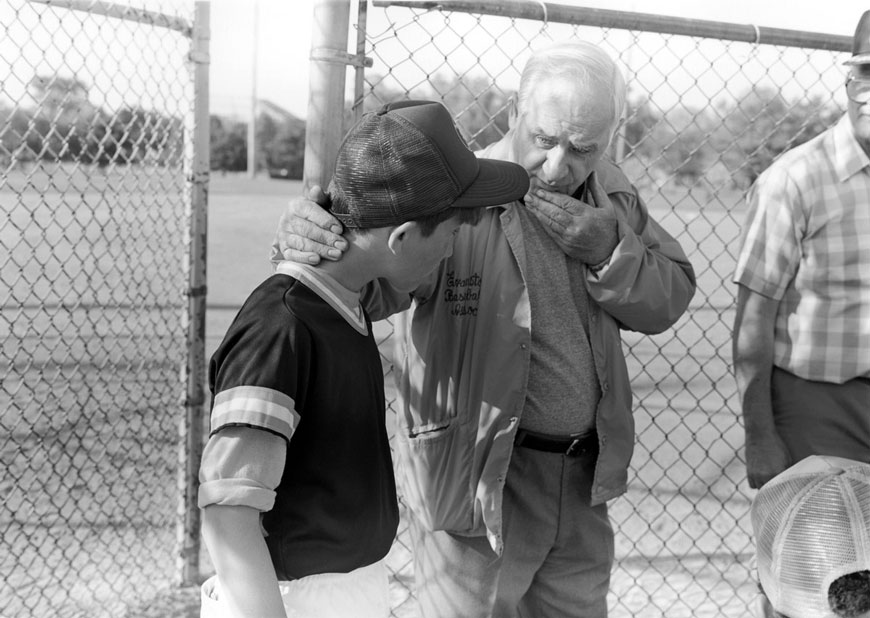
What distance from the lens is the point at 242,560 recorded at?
143cm

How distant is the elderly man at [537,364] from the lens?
7.16ft

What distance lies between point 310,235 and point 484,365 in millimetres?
692

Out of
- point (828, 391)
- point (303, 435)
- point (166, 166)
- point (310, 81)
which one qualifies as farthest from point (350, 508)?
point (166, 166)

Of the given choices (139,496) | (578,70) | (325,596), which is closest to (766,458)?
(578,70)

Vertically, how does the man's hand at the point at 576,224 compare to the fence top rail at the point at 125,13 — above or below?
below

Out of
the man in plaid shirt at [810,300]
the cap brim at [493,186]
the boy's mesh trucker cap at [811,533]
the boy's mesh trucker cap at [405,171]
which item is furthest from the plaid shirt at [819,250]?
the boy's mesh trucker cap at [405,171]

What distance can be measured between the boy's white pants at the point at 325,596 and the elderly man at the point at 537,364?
52 centimetres

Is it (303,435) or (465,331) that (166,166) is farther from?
(303,435)

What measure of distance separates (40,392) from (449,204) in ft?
18.3

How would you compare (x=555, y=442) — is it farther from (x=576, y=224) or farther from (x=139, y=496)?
(x=139, y=496)

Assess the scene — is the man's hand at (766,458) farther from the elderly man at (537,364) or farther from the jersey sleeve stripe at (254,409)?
the jersey sleeve stripe at (254,409)

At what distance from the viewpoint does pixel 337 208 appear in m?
1.70

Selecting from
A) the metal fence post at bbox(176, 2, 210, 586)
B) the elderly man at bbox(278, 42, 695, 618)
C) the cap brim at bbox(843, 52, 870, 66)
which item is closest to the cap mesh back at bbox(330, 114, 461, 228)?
the elderly man at bbox(278, 42, 695, 618)

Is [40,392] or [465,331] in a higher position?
[465,331]
